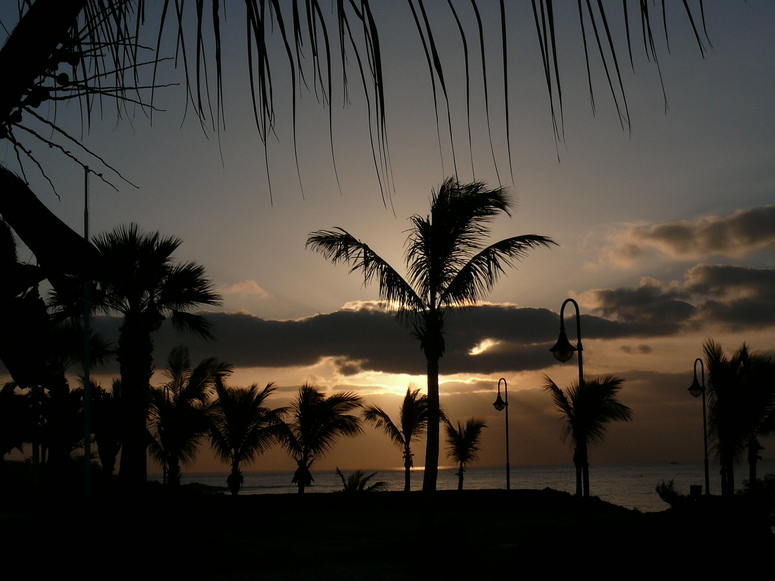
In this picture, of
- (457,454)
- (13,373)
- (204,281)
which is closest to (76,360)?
(204,281)

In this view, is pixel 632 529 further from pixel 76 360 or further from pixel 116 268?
pixel 76 360

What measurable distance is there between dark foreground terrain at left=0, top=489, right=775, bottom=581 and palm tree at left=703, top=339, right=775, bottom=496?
9.87m

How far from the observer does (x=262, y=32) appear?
1.59 metres

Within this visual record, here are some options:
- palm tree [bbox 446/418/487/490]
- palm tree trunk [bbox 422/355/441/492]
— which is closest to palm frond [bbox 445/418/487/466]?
palm tree [bbox 446/418/487/490]

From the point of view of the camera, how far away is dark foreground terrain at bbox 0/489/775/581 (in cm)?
870

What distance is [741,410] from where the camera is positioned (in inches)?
1163

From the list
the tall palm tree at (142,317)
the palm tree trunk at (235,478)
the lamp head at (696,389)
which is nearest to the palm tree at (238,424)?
the palm tree trunk at (235,478)

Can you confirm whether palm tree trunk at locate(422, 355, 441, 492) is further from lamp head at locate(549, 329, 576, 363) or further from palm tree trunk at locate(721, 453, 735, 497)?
palm tree trunk at locate(721, 453, 735, 497)

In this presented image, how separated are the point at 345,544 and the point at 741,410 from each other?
18.7 m

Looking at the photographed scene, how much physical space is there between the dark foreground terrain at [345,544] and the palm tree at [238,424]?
5.24m

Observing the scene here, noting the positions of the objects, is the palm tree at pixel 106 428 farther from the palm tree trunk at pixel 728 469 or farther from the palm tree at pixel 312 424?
the palm tree trunk at pixel 728 469

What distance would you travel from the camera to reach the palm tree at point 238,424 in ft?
95.4

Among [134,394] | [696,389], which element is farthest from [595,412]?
[134,394]

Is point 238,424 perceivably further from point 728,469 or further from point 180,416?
point 728,469
